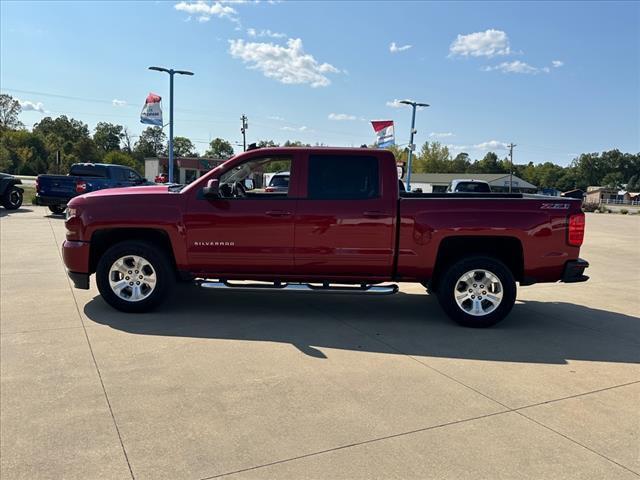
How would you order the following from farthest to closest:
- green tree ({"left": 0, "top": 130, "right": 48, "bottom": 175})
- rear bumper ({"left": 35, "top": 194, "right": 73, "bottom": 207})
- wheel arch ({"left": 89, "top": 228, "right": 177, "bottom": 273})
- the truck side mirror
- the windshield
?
green tree ({"left": 0, "top": 130, "right": 48, "bottom": 175}), rear bumper ({"left": 35, "top": 194, "right": 73, "bottom": 207}), the windshield, wheel arch ({"left": 89, "top": 228, "right": 177, "bottom": 273}), the truck side mirror

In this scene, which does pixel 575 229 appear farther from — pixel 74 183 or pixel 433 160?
pixel 433 160

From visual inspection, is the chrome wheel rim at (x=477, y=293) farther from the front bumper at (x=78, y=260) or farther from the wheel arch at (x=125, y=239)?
the front bumper at (x=78, y=260)

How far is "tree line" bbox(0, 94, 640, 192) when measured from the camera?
82250 millimetres

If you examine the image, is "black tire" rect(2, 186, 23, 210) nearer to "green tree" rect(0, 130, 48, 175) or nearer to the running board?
the running board

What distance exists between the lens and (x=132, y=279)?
573 cm

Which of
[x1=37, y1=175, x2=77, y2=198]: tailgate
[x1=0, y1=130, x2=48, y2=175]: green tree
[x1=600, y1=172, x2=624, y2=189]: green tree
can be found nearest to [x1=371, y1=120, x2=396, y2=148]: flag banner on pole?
[x1=37, y1=175, x2=77, y2=198]: tailgate

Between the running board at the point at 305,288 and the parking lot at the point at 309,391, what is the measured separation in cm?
36

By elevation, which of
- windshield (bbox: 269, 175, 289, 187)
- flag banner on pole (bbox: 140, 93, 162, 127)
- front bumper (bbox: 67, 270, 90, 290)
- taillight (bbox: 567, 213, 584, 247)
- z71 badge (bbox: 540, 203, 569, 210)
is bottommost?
front bumper (bbox: 67, 270, 90, 290)

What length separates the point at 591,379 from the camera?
167 inches

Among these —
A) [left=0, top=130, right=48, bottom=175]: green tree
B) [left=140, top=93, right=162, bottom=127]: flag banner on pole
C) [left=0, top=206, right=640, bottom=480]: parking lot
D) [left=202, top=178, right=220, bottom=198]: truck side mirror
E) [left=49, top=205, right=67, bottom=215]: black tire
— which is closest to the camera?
[left=0, top=206, right=640, bottom=480]: parking lot

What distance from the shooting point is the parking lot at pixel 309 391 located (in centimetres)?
287

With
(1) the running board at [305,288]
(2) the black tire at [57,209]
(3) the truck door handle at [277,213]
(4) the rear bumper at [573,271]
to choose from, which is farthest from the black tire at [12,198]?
(4) the rear bumper at [573,271]

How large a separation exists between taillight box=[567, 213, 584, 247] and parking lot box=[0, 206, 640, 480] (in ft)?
3.47

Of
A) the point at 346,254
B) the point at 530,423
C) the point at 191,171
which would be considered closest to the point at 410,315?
the point at 346,254
